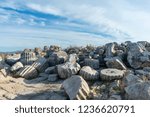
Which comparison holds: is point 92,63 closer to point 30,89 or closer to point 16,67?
point 30,89

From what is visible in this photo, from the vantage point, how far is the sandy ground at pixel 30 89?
33.6ft

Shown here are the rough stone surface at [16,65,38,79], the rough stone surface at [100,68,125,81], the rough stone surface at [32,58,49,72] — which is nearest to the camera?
the rough stone surface at [100,68,125,81]

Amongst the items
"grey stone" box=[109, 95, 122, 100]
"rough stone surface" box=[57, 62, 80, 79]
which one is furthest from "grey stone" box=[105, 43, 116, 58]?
"grey stone" box=[109, 95, 122, 100]

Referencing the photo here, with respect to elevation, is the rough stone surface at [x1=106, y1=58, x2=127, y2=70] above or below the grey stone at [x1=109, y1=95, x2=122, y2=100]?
above

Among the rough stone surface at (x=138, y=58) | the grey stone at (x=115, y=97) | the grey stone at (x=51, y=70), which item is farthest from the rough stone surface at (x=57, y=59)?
the grey stone at (x=115, y=97)

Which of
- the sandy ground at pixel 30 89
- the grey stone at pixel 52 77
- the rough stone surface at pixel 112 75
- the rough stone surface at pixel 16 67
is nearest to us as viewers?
the sandy ground at pixel 30 89

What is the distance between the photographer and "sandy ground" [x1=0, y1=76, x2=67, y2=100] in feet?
33.6

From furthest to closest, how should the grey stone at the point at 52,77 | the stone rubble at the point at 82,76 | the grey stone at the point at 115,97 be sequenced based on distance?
the grey stone at the point at 52,77 → the stone rubble at the point at 82,76 → the grey stone at the point at 115,97

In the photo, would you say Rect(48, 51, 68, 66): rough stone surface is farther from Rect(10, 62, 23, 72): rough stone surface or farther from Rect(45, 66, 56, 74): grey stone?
Rect(10, 62, 23, 72): rough stone surface

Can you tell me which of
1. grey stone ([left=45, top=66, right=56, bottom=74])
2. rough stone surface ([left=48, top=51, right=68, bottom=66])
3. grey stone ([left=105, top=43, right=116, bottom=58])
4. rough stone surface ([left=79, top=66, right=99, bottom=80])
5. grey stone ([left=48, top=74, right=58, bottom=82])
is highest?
grey stone ([left=105, top=43, right=116, bottom=58])

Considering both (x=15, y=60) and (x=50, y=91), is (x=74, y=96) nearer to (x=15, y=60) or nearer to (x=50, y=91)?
(x=50, y=91)

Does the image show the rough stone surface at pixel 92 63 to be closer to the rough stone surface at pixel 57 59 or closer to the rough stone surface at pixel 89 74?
the rough stone surface at pixel 57 59

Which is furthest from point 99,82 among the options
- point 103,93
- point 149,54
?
point 149,54

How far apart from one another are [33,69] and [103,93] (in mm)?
4392
